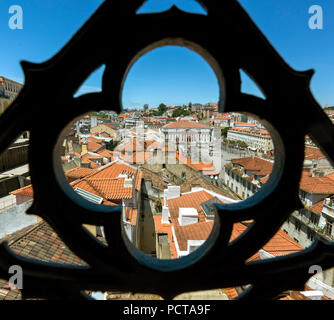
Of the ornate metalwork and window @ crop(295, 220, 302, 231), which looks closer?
the ornate metalwork

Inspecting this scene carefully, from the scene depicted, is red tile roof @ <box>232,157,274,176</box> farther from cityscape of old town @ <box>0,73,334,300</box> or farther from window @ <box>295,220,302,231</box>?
window @ <box>295,220,302,231</box>

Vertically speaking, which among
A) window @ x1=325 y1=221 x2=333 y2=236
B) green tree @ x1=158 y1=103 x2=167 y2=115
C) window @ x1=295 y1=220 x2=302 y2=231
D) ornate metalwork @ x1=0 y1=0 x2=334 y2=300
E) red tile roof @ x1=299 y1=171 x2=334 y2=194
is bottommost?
window @ x1=295 y1=220 x2=302 y2=231

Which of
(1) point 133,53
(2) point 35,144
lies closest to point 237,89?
(1) point 133,53

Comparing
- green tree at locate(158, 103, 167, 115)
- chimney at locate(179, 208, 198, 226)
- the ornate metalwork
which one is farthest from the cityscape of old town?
green tree at locate(158, 103, 167, 115)

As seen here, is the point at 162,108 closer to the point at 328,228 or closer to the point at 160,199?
the point at 160,199

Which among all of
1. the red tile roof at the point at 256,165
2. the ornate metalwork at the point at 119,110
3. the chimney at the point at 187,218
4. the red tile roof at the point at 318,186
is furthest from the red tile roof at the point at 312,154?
the ornate metalwork at the point at 119,110

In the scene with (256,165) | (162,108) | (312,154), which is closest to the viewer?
(312,154)

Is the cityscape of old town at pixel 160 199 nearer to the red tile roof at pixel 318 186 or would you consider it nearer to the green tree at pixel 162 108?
the red tile roof at pixel 318 186

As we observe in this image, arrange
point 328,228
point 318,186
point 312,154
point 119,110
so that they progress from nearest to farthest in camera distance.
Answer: point 119,110 → point 328,228 → point 318,186 → point 312,154

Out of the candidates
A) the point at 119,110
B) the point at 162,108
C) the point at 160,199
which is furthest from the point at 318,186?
the point at 162,108

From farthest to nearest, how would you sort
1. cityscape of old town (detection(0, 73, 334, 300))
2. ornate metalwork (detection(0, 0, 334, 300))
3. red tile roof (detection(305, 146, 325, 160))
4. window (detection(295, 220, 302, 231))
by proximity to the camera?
red tile roof (detection(305, 146, 325, 160)) < window (detection(295, 220, 302, 231)) < cityscape of old town (detection(0, 73, 334, 300)) < ornate metalwork (detection(0, 0, 334, 300))
